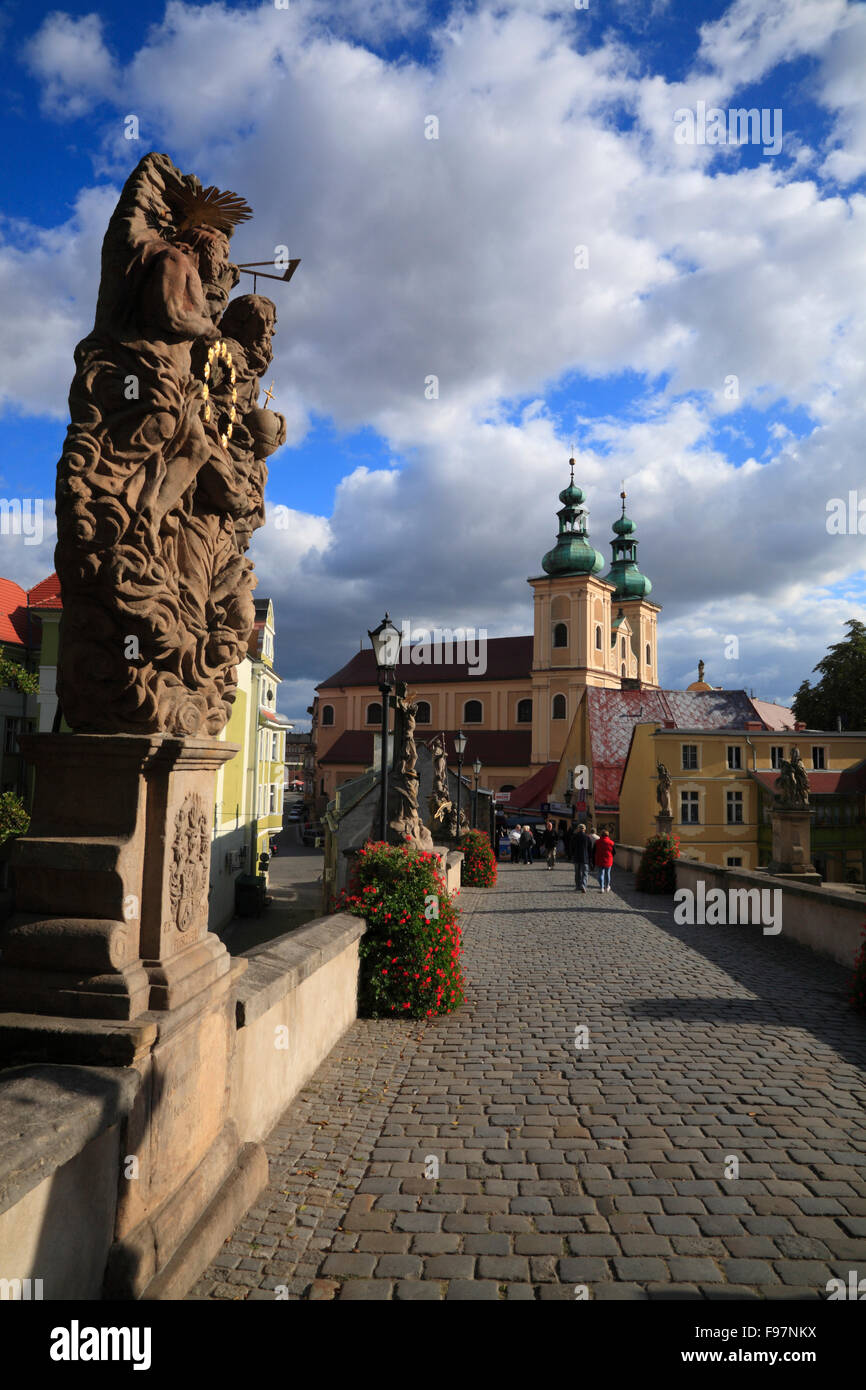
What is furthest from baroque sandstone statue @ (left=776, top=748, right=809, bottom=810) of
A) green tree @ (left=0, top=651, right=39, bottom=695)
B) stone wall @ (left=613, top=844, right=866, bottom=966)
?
green tree @ (left=0, top=651, right=39, bottom=695)

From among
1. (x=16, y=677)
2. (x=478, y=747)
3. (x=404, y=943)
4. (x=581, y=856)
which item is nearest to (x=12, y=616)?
(x=16, y=677)

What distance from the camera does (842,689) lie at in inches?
1970

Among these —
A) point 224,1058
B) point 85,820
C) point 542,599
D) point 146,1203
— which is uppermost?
point 542,599

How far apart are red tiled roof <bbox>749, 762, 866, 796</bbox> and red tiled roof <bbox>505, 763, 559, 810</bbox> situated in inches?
620

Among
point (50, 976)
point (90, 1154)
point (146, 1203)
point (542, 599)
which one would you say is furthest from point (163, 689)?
point (542, 599)

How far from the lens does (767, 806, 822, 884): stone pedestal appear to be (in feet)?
53.2

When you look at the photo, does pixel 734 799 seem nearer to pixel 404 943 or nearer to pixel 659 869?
pixel 659 869

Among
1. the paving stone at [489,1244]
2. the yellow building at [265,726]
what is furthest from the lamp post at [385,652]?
the yellow building at [265,726]

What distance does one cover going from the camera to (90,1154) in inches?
111

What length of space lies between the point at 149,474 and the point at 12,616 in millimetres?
25495

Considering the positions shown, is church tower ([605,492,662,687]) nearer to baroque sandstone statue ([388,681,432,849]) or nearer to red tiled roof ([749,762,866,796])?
red tiled roof ([749,762,866,796])

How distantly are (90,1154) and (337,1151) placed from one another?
7.12 ft

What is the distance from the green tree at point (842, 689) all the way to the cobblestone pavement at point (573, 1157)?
45.1m
